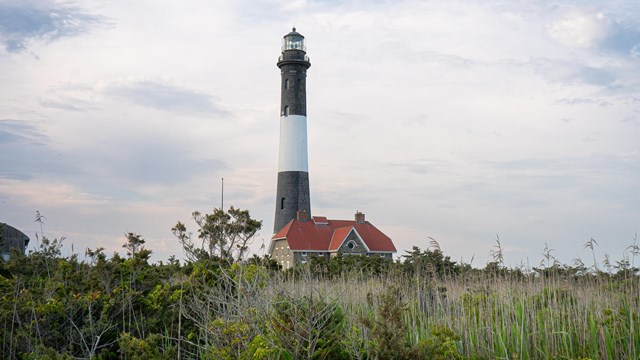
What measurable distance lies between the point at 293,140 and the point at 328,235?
273 inches

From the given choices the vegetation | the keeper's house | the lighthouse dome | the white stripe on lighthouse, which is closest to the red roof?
the keeper's house

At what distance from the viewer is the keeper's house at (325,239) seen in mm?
37188

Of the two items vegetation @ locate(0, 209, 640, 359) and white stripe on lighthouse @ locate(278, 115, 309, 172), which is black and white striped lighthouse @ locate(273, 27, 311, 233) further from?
vegetation @ locate(0, 209, 640, 359)

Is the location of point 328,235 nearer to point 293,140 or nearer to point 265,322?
point 293,140

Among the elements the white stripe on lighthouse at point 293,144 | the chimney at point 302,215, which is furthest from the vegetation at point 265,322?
the chimney at point 302,215

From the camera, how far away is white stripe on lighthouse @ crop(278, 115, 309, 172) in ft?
121

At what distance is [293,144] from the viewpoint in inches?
1451

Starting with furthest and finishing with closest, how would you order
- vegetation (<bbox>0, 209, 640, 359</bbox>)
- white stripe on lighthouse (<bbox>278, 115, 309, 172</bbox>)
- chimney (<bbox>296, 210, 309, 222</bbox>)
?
chimney (<bbox>296, 210, 309, 222</bbox>)
white stripe on lighthouse (<bbox>278, 115, 309, 172</bbox>)
vegetation (<bbox>0, 209, 640, 359</bbox>)

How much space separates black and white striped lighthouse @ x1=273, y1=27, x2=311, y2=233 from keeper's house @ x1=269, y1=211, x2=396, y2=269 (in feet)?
3.06

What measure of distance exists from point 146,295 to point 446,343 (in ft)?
13.4

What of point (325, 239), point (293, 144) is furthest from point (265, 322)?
point (325, 239)

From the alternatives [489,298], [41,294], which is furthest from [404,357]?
[41,294]

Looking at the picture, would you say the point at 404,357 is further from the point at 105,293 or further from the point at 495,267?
the point at 495,267

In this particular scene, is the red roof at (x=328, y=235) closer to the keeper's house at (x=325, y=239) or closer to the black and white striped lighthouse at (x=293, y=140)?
the keeper's house at (x=325, y=239)
